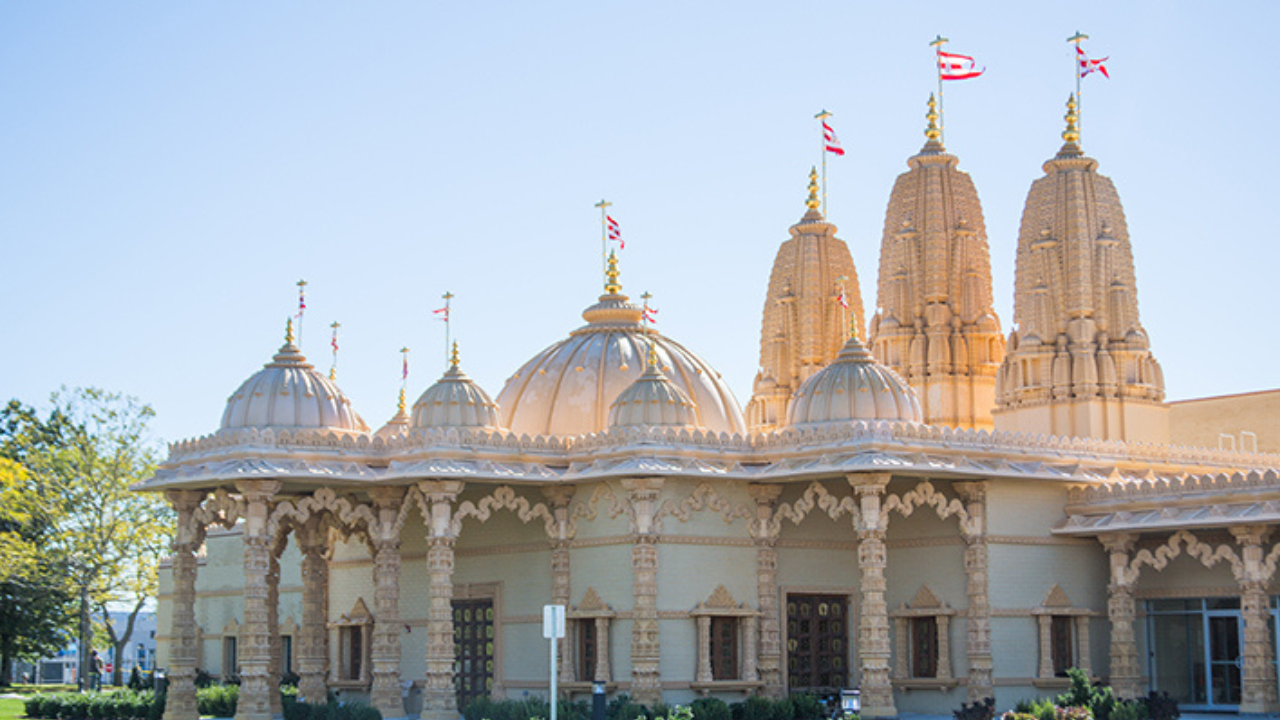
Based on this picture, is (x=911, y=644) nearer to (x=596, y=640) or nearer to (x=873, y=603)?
(x=873, y=603)

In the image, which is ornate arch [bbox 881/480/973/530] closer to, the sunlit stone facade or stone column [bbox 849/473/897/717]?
the sunlit stone facade

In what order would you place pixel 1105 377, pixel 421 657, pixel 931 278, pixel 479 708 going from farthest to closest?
pixel 931 278 < pixel 1105 377 < pixel 421 657 < pixel 479 708

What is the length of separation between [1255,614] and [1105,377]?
12244 millimetres

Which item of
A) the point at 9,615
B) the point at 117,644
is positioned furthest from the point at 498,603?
the point at 9,615

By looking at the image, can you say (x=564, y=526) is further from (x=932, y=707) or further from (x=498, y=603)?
(x=932, y=707)

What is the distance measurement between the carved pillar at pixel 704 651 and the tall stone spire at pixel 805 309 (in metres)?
16.7

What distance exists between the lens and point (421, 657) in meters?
39.6

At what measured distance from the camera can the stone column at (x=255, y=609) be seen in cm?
3450

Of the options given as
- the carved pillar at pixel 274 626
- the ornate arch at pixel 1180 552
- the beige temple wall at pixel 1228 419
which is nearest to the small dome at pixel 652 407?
the carved pillar at pixel 274 626

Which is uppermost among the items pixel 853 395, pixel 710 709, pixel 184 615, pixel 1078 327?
pixel 1078 327

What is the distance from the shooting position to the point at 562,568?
3669 cm

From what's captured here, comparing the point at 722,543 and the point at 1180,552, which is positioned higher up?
the point at 722,543

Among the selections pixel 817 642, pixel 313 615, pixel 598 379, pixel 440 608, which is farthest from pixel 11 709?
pixel 817 642

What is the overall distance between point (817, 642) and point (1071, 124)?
18.1 meters
